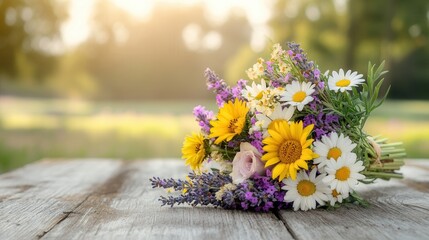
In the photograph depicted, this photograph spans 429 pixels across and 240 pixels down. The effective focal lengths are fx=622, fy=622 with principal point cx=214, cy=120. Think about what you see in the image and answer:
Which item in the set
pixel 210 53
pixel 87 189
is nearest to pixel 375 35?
pixel 87 189

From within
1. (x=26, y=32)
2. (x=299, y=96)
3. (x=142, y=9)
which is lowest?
(x=299, y=96)

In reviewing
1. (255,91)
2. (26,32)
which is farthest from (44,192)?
(26,32)

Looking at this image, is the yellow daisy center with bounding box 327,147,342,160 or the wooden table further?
the yellow daisy center with bounding box 327,147,342,160

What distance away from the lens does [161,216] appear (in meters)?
1.89

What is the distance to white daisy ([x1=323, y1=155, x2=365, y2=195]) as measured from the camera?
2.01 metres

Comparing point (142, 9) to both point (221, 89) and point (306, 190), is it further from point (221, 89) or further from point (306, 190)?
point (306, 190)

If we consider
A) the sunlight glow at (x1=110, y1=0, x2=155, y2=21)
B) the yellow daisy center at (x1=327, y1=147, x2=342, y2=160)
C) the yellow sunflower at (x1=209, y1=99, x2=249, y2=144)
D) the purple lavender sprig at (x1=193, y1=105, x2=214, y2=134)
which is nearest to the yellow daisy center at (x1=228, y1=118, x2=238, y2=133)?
the yellow sunflower at (x1=209, y1=99, x2=249, y2=144)

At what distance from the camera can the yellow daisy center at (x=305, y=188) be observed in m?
2.03

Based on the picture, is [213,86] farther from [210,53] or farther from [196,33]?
[196,33]

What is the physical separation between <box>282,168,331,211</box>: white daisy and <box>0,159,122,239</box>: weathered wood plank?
71 cm

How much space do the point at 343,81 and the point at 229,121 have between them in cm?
42

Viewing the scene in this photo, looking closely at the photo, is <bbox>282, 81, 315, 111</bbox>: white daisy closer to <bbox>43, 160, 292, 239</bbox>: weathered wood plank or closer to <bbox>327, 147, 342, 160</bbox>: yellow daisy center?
<bbox>327, 147, 342, 160</bbox>: yellow daisy center

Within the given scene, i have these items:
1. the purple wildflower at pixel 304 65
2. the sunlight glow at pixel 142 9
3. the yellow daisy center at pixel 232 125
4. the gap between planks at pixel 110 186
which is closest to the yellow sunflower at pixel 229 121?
the yellow daisy center at pixel 232 125

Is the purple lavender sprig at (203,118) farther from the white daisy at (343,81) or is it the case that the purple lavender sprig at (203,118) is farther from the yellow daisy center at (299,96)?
the white daisy at (343,81)
